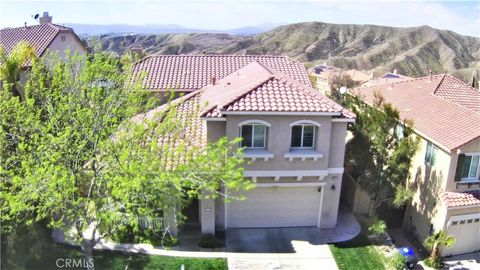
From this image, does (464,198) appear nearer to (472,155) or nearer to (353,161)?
(472,155)

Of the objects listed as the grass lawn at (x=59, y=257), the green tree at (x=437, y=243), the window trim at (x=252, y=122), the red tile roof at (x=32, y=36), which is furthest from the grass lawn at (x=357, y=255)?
the red tile roof at (x=32, y=36)

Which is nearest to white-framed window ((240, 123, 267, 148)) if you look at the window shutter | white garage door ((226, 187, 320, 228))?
white garage door ((226, 187, 320, 228))

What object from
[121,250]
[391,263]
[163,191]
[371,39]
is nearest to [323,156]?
[391,263]

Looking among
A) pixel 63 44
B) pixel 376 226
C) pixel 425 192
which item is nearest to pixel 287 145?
pixel 376 226

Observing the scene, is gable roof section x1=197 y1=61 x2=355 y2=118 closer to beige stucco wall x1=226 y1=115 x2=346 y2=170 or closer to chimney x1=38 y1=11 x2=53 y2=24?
beige stucco wall x1=226 y1=115 x2=346 y2=170

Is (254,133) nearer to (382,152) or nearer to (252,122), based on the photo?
(252,122)

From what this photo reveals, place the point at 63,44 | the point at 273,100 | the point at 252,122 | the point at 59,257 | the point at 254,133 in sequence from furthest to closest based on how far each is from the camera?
the point at 63,44 → the point at 254,133 → the point at 273,100 → the point at 252,122 → the point at 59,257

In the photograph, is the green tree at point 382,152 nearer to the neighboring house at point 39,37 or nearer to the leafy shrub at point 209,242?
the leafy shrub at point 209,242
